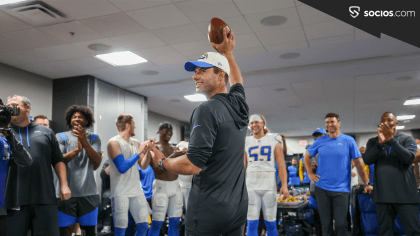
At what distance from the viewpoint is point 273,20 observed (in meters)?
5.20

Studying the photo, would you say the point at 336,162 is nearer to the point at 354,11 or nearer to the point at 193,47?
the point at 354,11

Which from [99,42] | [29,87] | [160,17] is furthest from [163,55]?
[29,87]

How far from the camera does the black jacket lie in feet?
12.5

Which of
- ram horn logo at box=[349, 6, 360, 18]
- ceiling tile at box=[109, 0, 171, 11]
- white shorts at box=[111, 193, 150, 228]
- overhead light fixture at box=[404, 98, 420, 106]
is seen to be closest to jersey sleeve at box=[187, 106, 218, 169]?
white shorts at box=[111, 193, 150, 228]

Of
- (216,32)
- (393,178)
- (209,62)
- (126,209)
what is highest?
(216,32)

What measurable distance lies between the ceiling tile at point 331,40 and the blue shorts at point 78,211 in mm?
4706

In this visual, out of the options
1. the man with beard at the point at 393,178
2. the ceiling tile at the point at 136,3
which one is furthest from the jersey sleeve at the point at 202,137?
the ceiling tile at the point at 136,3

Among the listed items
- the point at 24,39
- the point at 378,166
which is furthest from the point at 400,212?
the point at 24,39

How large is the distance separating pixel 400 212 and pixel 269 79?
5382 millimetres

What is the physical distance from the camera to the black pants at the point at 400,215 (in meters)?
3.77

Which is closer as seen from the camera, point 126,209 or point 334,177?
point 126,209

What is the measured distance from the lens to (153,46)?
6.33 m

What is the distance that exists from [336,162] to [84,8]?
4.06 metres

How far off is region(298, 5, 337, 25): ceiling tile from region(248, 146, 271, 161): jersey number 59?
2.11 metres
